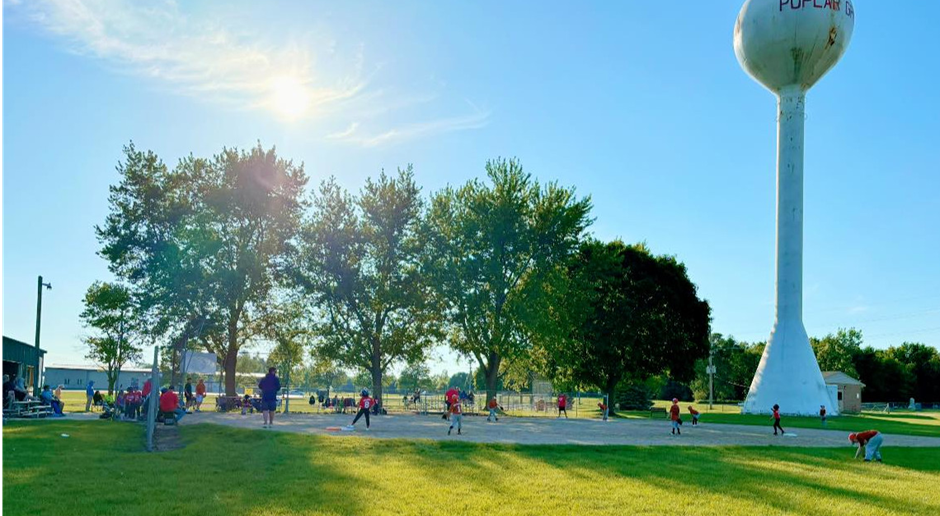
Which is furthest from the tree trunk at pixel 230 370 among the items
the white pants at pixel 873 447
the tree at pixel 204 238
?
the white pants at pixel 873 447

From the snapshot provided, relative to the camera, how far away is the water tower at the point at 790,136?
152 feet

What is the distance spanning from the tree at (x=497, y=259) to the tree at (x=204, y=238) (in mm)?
10081

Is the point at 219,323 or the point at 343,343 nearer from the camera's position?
the point at 219,323

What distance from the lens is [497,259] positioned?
4497cm

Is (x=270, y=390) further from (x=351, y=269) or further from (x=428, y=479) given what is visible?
(x=351, y=269)

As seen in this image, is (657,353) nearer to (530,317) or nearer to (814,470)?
(530,317)

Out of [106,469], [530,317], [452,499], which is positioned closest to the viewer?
[452,499]

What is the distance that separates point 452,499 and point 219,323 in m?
33.0

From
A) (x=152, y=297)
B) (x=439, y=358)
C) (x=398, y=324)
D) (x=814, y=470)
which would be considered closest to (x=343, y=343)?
(x=398, y=324)

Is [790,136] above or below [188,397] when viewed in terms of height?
above

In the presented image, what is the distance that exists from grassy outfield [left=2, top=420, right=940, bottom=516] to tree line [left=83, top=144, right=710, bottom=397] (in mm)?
20365

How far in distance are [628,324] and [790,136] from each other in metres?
16.8

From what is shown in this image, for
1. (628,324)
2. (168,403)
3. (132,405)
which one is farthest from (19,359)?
(628,324)

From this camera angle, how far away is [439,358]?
4831cm
